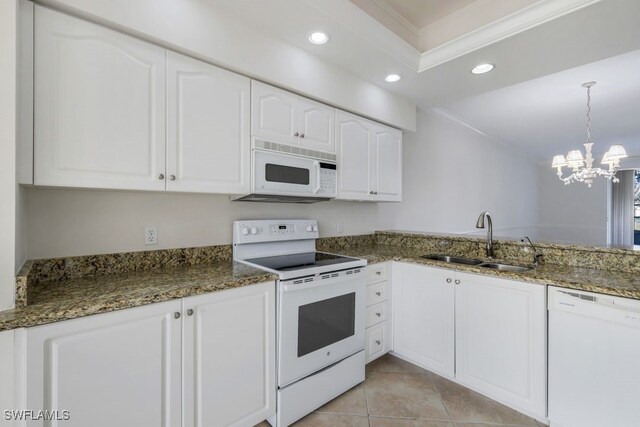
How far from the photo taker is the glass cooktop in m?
1.99

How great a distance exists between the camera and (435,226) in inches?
154

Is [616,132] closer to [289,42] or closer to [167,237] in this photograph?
[289,42]

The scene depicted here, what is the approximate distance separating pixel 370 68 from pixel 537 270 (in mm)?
1839

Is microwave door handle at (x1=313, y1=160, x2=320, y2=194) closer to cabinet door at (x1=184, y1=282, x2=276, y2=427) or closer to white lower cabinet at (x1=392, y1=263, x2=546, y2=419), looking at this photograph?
cabinet door at (x1=184, y1=282, x2=276, y2=427)

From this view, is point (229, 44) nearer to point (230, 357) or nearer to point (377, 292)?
point (230, 357)

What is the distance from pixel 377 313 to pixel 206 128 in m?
1.83

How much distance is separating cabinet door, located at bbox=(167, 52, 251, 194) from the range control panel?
1.23ft

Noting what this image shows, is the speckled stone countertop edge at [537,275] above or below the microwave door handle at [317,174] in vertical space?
below

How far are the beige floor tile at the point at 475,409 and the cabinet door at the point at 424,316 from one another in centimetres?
14

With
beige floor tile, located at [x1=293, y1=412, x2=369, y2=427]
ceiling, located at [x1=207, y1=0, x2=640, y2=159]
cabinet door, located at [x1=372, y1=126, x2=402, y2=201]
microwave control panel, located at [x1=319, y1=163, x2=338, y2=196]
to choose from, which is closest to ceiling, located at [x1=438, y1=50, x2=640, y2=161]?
ceiling, located at [x1=207, y1=0, x2=640, y2=159]

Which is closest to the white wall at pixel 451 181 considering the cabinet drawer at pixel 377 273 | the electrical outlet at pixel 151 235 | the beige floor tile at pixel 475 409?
the cabinet drawer at pixel 377 273

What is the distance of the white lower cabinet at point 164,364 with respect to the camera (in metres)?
1.08

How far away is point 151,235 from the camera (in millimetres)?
1804

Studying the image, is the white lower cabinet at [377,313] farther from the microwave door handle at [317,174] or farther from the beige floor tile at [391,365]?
the microwave door handle at [317,174]
